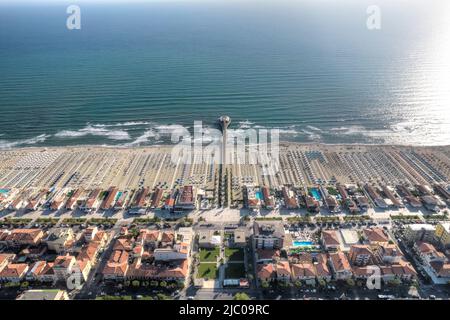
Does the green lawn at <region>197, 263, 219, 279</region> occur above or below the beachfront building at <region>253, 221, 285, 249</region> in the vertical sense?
below

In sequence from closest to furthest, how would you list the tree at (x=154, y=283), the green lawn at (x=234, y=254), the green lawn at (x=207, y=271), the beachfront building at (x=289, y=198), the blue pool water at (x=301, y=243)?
the tree at (x=154, y=283)
the green lawn at (x=207, y=271)
the green lawn at (x=234, y=254)
the blue pool water at (x=301, y=243)
the beachfront building at (x=289, y=198)

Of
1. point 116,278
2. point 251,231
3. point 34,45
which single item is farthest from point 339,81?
point 34,45

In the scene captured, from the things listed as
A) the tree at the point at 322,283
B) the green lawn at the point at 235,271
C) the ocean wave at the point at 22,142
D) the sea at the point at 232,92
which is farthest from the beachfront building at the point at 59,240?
the ocean wave at the point at 22,142

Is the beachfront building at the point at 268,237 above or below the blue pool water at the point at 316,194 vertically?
below

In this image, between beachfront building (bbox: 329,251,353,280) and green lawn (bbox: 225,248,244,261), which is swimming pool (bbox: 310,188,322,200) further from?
green lawn (bbox: 225,248,244,261)

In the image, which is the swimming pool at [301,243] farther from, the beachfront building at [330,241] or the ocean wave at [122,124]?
the ocean wave at [122,124]

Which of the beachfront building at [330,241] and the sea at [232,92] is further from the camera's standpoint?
the sea at [232,92]

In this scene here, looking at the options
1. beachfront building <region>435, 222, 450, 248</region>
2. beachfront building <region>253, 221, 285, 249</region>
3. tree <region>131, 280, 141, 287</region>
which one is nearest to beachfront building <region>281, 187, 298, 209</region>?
beachfront building <region>253, 221, 285, 249</region>
